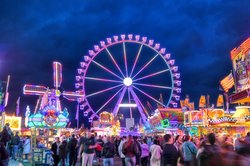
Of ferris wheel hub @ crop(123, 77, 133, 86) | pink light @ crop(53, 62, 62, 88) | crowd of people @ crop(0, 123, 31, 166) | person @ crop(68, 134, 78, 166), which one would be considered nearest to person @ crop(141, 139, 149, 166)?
person @ crop(68, 134, 78, 166)

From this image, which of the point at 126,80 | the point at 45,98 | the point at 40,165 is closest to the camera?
the point at 40,165

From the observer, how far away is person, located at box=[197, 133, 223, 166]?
406 centimetres

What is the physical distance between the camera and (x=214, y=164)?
13.3ft

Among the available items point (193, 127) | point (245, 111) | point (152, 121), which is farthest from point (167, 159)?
Result: point (152, 121)

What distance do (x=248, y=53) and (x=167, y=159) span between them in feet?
50.6

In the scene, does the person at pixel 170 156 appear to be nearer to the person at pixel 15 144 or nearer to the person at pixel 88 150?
the person at pixel 88 150

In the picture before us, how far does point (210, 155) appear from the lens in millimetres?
4555

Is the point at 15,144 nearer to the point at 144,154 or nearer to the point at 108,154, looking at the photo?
the point at 144,154

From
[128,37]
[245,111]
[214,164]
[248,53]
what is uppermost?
[128,37]

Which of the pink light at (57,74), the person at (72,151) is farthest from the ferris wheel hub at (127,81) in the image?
the person at (72,151)

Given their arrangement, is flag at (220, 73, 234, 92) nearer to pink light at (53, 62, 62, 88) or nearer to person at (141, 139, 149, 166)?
person at (141, 139, 149, 166)

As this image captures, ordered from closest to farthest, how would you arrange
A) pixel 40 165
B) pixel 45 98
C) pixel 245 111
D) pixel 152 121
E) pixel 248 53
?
pixel 40 165 → pixel 248 53 → pixel 245 111 → pixel 45 98 → pixel 152 121

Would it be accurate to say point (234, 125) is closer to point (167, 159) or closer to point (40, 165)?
point (40, 165)

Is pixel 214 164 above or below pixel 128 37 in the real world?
below
